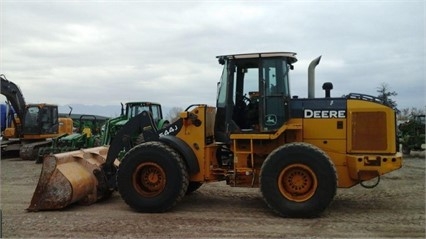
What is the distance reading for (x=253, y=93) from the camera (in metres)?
8.50

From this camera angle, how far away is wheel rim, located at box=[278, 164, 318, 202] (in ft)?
25.1

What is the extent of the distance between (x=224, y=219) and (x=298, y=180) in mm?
1366

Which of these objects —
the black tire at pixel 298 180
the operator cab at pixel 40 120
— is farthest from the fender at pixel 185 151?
the operator cab at pixel 40 120

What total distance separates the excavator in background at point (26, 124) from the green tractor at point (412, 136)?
15584mm

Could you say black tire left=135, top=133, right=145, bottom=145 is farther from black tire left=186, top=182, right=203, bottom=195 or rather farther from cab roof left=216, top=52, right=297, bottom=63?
cab roof left=216, top=52, right=297, bottom=63

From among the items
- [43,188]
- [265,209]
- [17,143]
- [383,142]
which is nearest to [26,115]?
[17,143]

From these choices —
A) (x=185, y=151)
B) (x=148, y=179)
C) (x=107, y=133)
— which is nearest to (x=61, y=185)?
(x=148, y=179)

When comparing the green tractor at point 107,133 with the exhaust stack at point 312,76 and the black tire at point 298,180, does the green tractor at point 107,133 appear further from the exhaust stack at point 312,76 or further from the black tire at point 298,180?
the black tire at point 298,180

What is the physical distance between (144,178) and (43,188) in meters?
1.73

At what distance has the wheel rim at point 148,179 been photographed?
8305 millimetres

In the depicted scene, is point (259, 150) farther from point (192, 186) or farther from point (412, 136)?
point (412, 136)

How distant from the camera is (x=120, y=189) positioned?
835 centimetres

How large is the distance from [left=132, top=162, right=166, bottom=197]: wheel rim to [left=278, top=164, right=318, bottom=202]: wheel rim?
2.09 meters

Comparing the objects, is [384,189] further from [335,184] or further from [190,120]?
[190,120]
